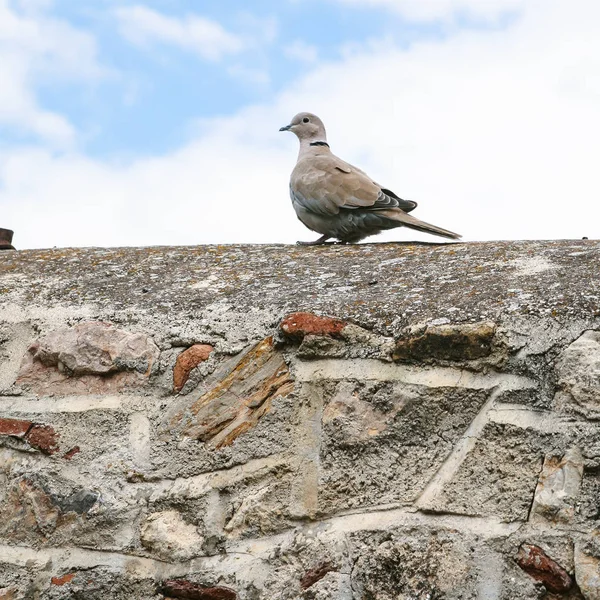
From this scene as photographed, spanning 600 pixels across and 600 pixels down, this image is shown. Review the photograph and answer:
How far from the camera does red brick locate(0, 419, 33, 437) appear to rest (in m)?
2.63

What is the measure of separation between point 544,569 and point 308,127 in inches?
161

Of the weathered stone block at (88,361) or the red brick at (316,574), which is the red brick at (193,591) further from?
the weathered stone block at (88,361)

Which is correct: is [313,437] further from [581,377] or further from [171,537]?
[581,377]

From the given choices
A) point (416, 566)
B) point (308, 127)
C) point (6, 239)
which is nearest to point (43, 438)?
point (416, 566)

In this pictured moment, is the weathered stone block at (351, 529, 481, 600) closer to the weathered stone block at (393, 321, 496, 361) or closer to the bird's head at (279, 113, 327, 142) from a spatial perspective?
the weathered stone block at (393, 321, 496, 361)

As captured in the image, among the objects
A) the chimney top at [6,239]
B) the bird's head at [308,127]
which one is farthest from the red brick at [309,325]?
the bird's head at [308,127]

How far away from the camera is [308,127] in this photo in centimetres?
580

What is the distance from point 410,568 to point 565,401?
0.55 metres

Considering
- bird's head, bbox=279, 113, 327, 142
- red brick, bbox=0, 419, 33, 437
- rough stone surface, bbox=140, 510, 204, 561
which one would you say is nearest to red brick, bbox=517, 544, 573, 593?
rough stone surface, bbox=140, 510, 204, 561

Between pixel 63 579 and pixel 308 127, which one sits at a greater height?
pixel 308 127

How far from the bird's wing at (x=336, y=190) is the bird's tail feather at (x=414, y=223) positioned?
1.3 inches

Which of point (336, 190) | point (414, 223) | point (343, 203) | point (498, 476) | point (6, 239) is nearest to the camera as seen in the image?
point (498, 476)

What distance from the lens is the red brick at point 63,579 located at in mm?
2434

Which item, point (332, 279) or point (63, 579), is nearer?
point (63, 579)
